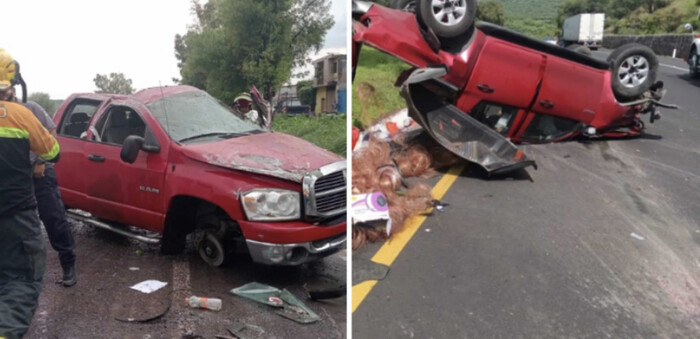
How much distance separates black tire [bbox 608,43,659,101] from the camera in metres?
6.64

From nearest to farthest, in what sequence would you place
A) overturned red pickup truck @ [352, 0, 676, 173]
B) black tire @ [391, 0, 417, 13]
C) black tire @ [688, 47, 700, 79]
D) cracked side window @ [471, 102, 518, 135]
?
overturned red pickup truck @ [352, 0, 676, 173] < cracked side window @ [471, 102, 518, 135] < black tire @ [391, 0, 417, 13] < black tire @ [688, 47, 700, 79]

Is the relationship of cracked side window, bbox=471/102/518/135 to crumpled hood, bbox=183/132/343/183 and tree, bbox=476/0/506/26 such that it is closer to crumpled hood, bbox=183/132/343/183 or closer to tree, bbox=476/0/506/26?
crumpled hood, bbox=183/132/343/183

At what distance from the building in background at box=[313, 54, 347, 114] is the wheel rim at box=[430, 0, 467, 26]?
4.84 meters

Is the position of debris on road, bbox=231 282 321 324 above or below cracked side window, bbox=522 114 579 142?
above

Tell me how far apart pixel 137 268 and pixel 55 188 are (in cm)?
26

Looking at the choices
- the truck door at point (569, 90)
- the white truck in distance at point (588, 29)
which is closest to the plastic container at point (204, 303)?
the truck door at point (569, 90)

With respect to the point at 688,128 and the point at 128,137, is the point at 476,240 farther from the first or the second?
the point at 688,128

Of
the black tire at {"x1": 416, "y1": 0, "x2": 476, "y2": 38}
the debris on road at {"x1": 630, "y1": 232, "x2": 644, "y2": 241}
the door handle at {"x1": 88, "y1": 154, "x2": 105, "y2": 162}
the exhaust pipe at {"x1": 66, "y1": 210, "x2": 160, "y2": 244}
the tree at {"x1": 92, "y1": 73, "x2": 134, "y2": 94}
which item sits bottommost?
the debris on road at {"x1": 630, "y1": 232, "x2": 644, "y2": 241}

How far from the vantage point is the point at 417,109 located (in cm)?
557

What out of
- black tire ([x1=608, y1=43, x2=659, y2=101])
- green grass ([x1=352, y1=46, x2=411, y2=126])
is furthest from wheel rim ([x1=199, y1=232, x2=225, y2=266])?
black tire ([x1=608, y1=43, x2=659, y2=101])

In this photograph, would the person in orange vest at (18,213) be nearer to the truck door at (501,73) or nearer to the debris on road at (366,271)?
the debris on road at (366,271)

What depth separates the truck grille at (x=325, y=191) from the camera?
1.24 metres

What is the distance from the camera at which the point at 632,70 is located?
22.2 feet

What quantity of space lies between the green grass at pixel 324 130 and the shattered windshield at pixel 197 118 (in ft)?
0.32
